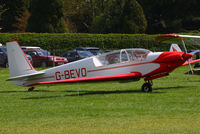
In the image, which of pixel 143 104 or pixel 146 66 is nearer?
pixel 143 104

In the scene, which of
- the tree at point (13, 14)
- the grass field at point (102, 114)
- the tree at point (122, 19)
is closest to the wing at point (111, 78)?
the grass field at point (102, 114)

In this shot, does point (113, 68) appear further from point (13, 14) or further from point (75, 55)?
point (13, 14)

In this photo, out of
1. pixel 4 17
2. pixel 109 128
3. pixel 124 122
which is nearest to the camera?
pixel 109 128

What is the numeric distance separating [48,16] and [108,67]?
41.2 meters

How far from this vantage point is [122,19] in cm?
6119

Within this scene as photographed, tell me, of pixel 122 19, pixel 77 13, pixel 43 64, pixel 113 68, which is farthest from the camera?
pixel 77 13

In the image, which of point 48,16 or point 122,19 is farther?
point 122,19

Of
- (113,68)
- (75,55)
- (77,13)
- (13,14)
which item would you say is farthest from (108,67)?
(77,13)

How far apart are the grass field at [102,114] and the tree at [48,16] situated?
41632 mm

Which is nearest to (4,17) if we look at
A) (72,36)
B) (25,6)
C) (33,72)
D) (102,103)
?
(25,6)

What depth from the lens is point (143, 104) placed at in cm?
1273

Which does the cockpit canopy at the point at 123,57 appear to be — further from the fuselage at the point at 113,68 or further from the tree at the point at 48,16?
the tree at the point at 48,16

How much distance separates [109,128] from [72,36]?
129 feet

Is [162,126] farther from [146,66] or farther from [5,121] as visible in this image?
[146,66]
